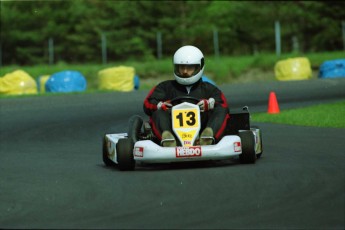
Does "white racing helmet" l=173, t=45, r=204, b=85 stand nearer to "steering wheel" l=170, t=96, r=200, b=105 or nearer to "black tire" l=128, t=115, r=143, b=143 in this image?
"steering wheel" l=170, t=96, r=200, b=105

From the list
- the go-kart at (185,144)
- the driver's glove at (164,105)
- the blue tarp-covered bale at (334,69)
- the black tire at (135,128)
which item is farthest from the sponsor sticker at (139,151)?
the blue tarp-covered bale at (334,69)

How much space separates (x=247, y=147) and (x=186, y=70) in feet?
4.29

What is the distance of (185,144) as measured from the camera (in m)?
9.77

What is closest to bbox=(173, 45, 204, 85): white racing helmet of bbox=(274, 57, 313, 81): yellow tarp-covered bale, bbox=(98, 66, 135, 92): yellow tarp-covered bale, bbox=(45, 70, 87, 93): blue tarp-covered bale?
bbox=(45, 70, 87, 93): blue tarp-covered bale

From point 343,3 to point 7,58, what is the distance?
18.0m

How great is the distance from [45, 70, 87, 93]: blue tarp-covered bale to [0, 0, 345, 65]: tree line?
1986 cm

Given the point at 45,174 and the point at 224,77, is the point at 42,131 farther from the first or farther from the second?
the point at 224,77

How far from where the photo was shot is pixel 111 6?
5388cm

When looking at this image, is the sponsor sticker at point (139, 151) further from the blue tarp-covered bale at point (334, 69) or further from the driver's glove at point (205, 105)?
the blue tarp-covered bale at point (334, 69)

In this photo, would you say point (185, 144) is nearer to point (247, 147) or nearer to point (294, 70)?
point (247, 147)

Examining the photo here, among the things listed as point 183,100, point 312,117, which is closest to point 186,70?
point 183,100

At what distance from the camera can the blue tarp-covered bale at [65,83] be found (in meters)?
27.2

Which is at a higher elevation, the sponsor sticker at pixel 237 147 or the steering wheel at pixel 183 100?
the steering wheel at pixel 183 100

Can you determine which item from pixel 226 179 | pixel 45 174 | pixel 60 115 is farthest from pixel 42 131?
pixel 226 179
